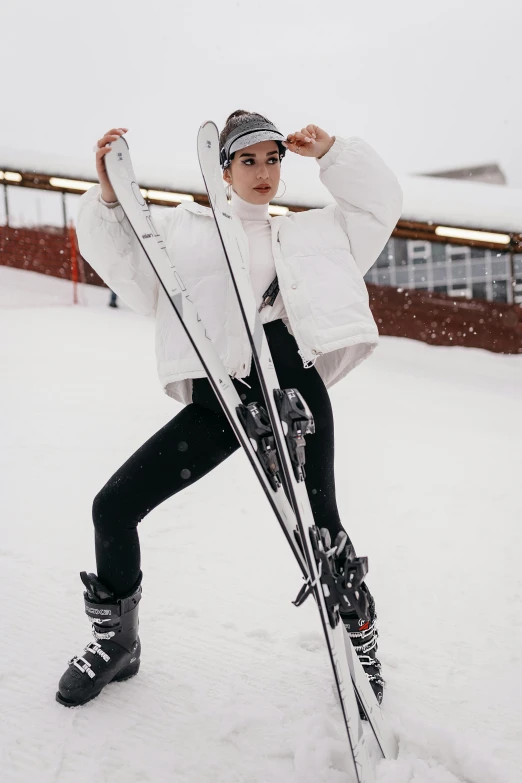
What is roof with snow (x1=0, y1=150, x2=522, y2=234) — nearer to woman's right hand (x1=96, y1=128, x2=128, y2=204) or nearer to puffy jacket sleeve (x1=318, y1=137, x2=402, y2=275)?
puffy jacket sleeve (x1=318, y1=137, x2=402, y2=275)

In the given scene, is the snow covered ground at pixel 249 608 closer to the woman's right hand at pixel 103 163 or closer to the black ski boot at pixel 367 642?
the black ski boot at pixel 367 642

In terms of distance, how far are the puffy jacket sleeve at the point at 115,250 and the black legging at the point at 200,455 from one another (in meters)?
0.33

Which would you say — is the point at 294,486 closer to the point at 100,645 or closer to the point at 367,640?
the point at 367,640

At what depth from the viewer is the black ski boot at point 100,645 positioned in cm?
190

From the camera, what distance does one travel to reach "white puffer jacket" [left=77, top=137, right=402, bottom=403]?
5.70 ft

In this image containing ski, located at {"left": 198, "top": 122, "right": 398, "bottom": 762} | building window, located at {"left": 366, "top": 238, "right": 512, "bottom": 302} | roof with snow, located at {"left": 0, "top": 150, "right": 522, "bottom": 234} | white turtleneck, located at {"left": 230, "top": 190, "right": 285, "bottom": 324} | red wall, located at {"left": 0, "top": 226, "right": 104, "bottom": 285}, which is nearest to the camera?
ski, located at {"left": 198, "top": 122, "right": 398, "bottom": 762}

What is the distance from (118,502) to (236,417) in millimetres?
458

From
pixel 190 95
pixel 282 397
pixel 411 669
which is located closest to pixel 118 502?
pixel 282 397

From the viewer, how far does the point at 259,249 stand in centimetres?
186

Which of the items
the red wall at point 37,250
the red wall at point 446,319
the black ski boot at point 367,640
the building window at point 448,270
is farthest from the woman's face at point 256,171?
the red wall at point 37,250

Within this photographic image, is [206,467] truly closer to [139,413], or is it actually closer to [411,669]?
[411,669]

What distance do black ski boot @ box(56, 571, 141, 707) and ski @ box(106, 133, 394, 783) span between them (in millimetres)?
616

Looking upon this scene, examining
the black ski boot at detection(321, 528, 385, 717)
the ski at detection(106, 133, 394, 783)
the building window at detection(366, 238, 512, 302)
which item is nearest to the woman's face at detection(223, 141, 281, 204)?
the ski at detection(106, 133, 394, 783)

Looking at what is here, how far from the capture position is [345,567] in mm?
1581
